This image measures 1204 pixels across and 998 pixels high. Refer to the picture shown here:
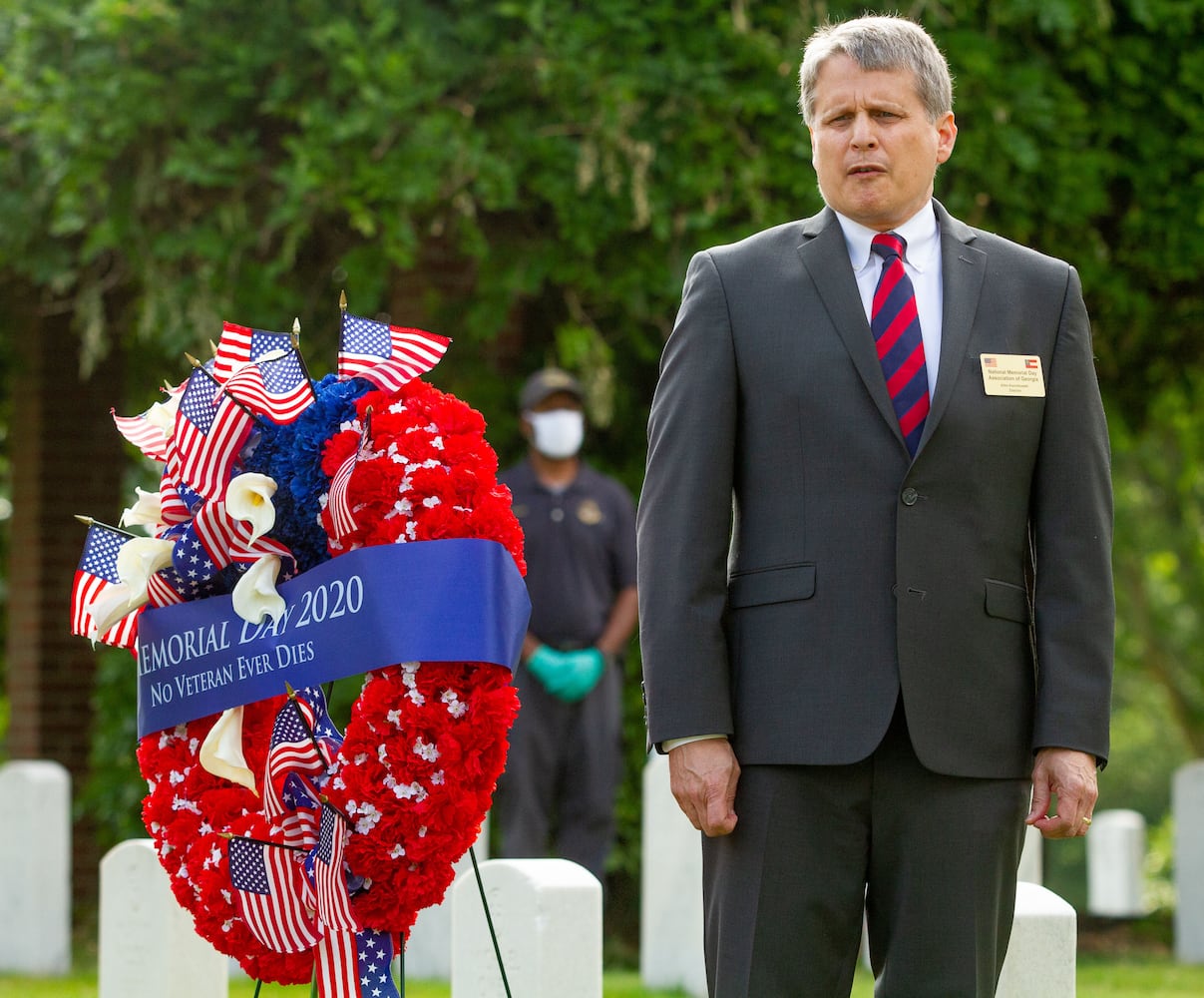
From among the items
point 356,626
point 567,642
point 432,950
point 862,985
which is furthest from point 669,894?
point 356,626

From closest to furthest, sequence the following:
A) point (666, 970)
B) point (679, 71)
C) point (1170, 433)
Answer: point (666, 970)
point (679, 71)
point (1170, 433)

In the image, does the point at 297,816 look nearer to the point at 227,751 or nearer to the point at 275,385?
the point at 227,751

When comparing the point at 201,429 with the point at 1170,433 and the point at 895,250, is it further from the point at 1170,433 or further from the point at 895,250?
the point at 1170,433

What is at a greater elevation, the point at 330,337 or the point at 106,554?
the point at 330,337

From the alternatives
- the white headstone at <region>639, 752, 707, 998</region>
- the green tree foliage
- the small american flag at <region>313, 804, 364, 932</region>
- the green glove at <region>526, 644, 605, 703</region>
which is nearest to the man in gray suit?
the small american flag at <region>313, 804, 364, 932</region>

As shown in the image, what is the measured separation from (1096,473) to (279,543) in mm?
1625

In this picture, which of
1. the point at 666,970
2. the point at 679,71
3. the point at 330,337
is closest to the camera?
the point at 666,970

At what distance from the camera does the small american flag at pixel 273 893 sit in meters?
3.59

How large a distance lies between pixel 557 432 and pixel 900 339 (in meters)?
4.25

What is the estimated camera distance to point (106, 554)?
4.08m

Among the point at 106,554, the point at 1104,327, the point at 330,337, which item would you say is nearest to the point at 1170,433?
the point at 1104,327

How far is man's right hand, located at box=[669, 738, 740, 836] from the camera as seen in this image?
117 inches

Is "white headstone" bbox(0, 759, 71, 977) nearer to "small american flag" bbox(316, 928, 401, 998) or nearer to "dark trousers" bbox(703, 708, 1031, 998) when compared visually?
"small american flag" bbox(316, 928, 401, 998)

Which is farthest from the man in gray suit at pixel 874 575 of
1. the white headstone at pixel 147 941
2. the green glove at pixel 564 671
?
the green glove at pixel 564 671
